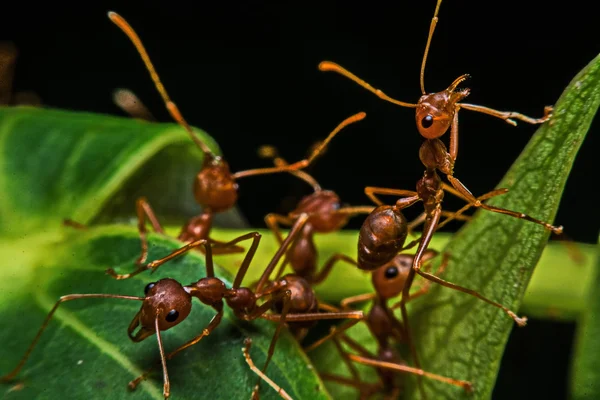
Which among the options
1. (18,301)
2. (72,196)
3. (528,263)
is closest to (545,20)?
(528,263)

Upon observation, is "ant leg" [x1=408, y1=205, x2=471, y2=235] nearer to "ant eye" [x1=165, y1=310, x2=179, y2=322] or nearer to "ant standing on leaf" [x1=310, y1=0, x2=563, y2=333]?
"ant standing on leaf" [x1=310, y1=0, x2=563, y2=333]

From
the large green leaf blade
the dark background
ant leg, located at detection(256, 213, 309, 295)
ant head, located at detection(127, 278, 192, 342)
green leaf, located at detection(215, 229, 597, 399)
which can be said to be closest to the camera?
the large green leaf blade

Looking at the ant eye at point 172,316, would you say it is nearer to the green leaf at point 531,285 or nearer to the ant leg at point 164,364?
the ant leg at point 164,364

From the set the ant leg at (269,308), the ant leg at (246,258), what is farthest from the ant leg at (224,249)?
the ant leg at (269,308)

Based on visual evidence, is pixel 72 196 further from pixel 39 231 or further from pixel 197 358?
pixel 197 358

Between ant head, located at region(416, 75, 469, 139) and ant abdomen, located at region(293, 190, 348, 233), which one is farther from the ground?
ant head, located at region(416, 75, 469, 139)

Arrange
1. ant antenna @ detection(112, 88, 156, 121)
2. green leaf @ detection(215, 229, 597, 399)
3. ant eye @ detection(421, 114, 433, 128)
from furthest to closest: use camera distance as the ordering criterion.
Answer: ant antenna @ detection(112, 88, 156, 121), green leaf @ detection(215, 229, 597, 399), ant eye @ detection(421, 114, 433, 128)

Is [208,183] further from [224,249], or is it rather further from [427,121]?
[427,121]

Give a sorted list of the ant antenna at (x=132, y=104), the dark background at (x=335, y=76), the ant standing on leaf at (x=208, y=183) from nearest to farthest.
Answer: the ant standing on leaf at (x=208, y=183) < the dark background at (x=335, y=76) < the ant antenna at (x=132, y=104)

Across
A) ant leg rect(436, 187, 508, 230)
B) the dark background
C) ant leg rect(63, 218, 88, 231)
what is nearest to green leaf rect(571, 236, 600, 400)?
ant leg rect(436, 187, 508, 230)
